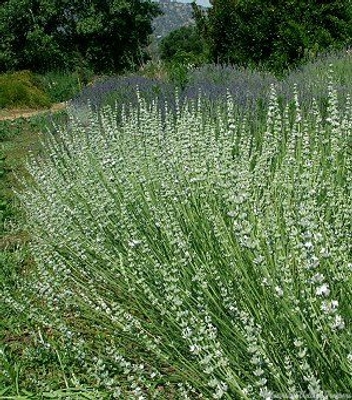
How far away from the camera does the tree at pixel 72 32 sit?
22.8m

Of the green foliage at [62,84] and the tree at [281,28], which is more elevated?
the tree at [281,28]

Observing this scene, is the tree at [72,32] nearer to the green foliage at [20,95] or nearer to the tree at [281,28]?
the green foliage at [20,95]

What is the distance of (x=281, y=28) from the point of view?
886 cm

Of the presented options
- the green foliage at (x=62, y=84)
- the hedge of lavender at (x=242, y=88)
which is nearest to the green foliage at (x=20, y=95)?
the green foliage at (x=62, y=84)

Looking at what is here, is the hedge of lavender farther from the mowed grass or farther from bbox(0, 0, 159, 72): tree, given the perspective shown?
bbox(0, 0, 159, 72): tree

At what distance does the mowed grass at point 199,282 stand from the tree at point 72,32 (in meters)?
20.2

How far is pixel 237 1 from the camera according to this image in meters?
9.48

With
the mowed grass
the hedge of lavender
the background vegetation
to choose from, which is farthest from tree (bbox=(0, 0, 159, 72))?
the mowed grass

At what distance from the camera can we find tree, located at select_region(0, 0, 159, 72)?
22750 millimetres

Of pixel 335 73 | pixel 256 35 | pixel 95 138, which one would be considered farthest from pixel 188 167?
pixel 256 35

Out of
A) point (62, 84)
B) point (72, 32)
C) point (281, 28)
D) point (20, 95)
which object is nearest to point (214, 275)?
point (281, 28)

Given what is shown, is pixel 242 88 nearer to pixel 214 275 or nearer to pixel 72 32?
pixel 214 275

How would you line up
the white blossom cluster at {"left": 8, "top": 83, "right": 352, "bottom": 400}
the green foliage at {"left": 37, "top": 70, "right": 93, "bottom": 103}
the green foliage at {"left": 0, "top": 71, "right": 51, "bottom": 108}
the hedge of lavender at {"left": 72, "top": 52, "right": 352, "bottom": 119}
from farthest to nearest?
the green foliage at {"left": 37, "top": 70, "right": 93, "bottom": 103}
the green foliage at {"left": 0, "top": 71, "right": 51, "bottom": 108}
the hedge of lavender at {"left": 72, "top": 52, "right": 352, "bottom": 119}
the white blossom cluster at {"left": 8, "top": 83, "right": 352, "bottom": 400}

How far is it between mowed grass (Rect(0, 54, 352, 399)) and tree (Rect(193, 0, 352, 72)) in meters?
5.67
